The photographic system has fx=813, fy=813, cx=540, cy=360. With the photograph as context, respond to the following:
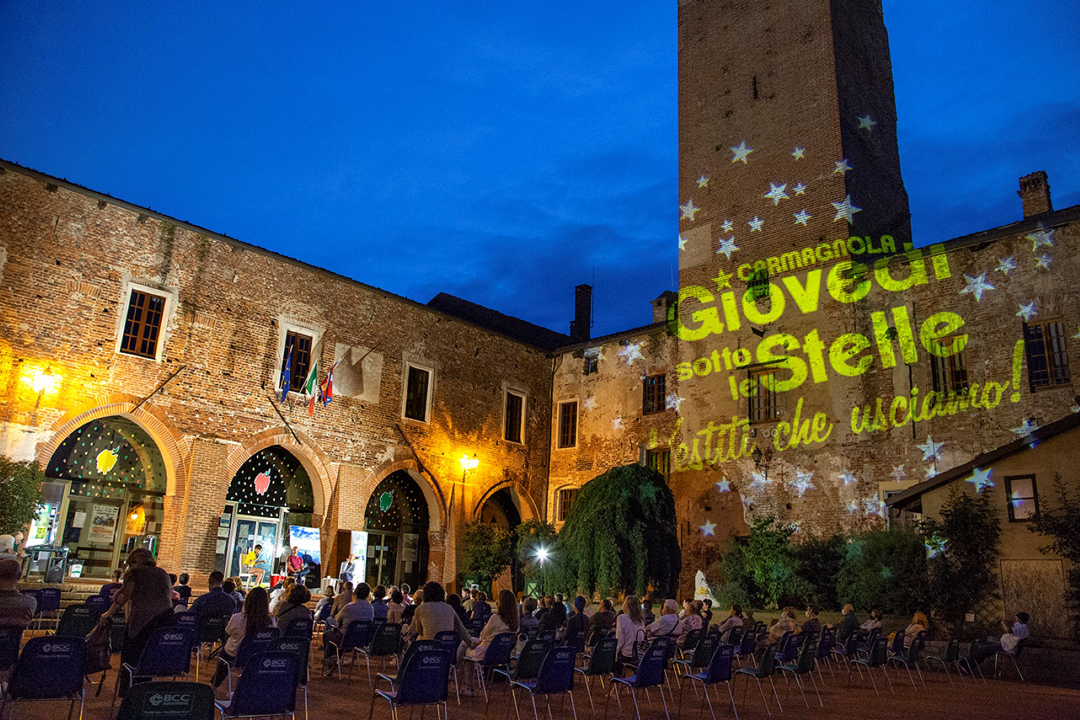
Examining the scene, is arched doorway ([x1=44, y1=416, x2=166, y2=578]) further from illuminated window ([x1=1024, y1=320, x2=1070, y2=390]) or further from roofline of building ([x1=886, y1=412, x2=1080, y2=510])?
illuminated window ([x1=1024, y1=320, x2=1070, y2=390])

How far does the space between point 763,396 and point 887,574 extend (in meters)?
5.26

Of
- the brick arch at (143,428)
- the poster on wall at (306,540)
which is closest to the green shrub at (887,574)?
the poster on wall at (306,540)

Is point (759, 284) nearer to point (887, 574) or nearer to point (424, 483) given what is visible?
point (887, 574)

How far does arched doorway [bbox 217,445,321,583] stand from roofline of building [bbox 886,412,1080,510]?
11.8 metres

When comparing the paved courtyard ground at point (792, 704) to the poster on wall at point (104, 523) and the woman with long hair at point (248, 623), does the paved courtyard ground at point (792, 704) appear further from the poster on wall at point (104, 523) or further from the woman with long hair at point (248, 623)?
the poster on wall at point (104, 523)

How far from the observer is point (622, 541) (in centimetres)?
1399

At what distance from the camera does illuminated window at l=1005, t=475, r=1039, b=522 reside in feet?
43.1

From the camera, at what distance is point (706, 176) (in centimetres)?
2102

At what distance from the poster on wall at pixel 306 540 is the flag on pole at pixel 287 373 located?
9.10 feet

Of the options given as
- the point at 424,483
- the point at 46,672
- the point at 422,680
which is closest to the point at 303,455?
the point at 424,483

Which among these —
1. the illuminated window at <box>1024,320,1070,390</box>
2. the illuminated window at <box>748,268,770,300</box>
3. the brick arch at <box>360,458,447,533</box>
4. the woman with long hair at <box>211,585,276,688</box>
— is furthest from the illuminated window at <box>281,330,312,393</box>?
the illuminated window at <box>1024,320,1070,390</box>

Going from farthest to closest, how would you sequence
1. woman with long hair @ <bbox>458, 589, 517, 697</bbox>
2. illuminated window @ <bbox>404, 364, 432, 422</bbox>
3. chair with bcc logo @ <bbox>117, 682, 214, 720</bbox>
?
illuminated window @ <bbox>404, 364, 432, 422</bbox>, woman with long hair @ <bbox>458, 589, 517, 697</bbox>, chair with bcc logo @ <bbox>117, 682, 214, 720</bbox>

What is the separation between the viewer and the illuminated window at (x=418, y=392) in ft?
65.8

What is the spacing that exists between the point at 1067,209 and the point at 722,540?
9648mm
